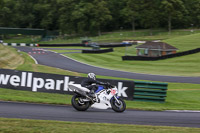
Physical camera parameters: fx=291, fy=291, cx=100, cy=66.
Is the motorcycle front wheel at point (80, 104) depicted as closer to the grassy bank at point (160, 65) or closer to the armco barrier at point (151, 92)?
the armco barrier at point (151, 92)

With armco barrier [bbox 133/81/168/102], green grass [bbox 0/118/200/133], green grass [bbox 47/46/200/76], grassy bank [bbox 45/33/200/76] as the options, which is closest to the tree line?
grassy bank [bbox 45/33/200/76]

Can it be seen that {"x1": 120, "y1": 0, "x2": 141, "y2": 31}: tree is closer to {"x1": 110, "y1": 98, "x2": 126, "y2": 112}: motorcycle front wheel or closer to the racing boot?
{"x1": 110, "y1": 98, "x2": 126, "y2": 112}: motorcycle front wheel

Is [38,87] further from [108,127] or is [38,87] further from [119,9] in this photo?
[119,9]

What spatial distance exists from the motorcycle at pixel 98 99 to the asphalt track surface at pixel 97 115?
236mm

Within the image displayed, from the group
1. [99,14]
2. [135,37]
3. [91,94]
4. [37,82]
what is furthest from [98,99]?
[99,14]

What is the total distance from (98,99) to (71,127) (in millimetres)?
3074

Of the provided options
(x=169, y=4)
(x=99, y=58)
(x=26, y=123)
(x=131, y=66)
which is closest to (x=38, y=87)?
(x=26, y=123)

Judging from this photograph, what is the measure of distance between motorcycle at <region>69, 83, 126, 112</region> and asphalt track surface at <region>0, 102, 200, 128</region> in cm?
24

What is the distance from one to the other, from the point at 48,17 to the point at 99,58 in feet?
209

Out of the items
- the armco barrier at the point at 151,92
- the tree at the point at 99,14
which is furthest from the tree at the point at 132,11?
the armco barrier at the point at 151,92

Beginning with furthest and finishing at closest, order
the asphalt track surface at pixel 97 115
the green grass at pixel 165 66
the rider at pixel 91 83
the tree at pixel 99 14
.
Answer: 1. the tree at pixel 99 14
2. the green grass at pixel 165 66
3. the rider at pixel 91 83
4. the asphalt track surface at pixel 97 115

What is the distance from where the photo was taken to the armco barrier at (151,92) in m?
14.7

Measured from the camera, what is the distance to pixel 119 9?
103 metres

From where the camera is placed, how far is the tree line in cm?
9026
